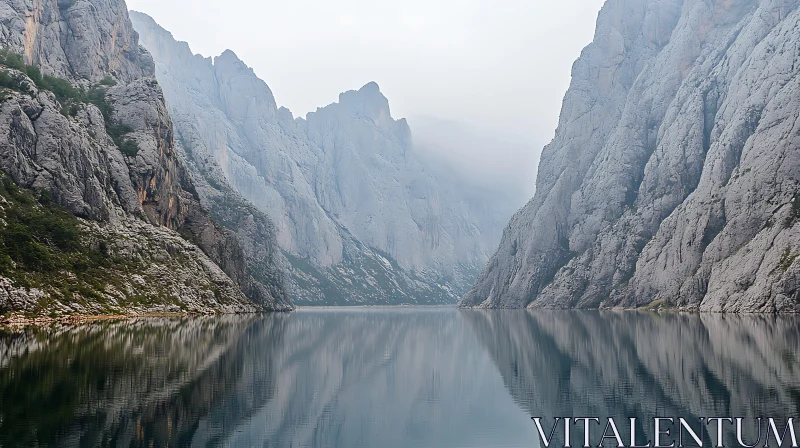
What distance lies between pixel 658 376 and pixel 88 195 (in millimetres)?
123329

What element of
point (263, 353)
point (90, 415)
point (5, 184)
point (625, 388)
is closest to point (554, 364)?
point (625, 388)

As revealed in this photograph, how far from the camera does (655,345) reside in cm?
6800

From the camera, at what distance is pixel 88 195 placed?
13825 centimetres

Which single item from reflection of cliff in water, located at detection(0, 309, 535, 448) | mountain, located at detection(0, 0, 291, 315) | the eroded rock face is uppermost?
the eroded rock face

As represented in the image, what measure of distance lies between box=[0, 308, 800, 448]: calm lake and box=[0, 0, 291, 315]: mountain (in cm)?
4302

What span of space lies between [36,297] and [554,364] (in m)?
74.6

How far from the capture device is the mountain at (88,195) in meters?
110

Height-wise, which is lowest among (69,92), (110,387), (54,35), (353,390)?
(110,387)

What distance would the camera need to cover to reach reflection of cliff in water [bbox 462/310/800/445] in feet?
110

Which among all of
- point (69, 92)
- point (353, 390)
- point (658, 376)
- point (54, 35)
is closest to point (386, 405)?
point (353, 390)

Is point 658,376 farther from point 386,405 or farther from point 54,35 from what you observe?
point 54,35

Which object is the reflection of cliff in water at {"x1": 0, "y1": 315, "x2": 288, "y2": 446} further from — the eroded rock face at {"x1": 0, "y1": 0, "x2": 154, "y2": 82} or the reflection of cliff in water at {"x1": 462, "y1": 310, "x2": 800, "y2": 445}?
the eroded rock face at {"x1": 0, "y1": 0, "x2": 154, "y2": 82}

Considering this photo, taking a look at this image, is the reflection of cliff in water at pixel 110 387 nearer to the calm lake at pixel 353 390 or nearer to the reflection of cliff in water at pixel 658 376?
the calm lake at pixel 353 390

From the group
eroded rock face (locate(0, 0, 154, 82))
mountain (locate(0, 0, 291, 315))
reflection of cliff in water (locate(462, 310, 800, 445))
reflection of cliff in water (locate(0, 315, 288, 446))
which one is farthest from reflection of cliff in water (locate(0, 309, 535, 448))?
eroded rock face (locate(0, 0, 154, 82))
